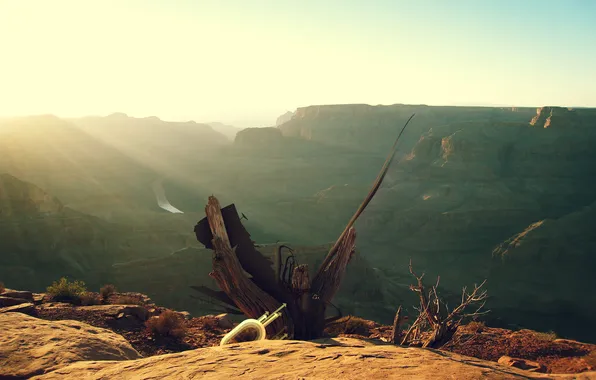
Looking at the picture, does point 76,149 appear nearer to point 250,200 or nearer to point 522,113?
point 250,200

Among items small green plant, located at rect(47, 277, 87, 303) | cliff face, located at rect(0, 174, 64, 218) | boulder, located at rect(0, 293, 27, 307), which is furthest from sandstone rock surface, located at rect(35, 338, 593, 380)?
cliff face, located at rect(0, 174, 64, 218)

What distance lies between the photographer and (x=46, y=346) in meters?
4.81

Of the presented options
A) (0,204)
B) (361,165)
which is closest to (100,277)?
(0,204)

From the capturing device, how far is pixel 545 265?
166 ft

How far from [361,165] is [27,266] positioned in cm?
8298

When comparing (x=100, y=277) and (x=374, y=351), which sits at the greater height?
(x=374, y=351)

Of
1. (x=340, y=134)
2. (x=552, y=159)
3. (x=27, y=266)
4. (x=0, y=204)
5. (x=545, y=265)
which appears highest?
(x=340, y=134)

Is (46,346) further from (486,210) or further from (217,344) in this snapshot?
(486,210)

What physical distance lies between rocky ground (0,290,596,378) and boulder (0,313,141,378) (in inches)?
0.4

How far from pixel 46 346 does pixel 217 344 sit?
4997 millimetres

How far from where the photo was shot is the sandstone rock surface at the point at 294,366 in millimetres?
3361

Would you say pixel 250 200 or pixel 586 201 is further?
pixel 250 200

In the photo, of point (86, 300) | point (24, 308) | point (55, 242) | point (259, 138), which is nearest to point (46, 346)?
point (24, 308)

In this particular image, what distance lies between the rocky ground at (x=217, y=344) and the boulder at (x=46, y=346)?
0.01 meters
